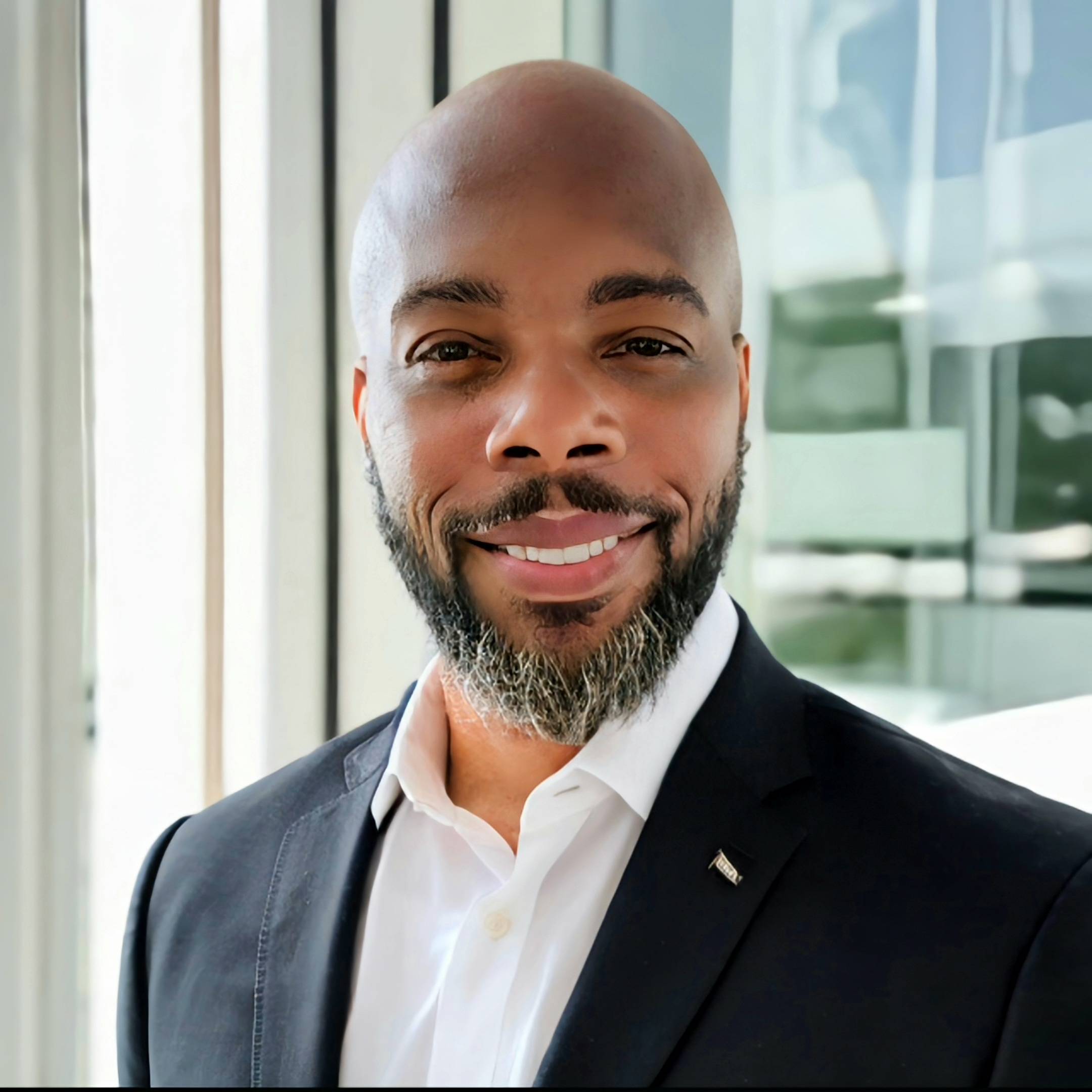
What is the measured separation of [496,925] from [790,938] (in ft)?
0.76

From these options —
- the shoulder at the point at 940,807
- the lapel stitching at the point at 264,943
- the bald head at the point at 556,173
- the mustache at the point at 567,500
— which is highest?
the bald head at the point at 556,173

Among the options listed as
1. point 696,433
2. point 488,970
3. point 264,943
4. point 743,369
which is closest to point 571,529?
point 696,433

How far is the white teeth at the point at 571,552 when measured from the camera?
90 cm

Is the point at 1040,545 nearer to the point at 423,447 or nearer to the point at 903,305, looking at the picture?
the point at 903,305

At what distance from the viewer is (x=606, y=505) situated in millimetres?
890

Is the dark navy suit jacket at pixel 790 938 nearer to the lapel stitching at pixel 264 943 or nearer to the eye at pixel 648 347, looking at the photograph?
the lapel stitching at pixel 264 943

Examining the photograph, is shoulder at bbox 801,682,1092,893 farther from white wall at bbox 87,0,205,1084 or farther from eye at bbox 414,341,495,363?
white wall at bbox 87,0,205,1084

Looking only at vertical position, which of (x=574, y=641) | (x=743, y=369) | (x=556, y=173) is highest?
(x=556, y=173)

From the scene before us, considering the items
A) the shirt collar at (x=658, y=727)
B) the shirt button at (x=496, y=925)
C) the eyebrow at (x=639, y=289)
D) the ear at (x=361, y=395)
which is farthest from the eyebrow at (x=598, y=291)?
the shirt button at (x=496, y=925)

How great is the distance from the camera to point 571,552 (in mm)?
900

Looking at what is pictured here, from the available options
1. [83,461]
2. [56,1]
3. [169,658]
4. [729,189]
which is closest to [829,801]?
[729,189]

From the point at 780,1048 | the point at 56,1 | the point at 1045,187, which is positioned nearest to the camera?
the point at 780,1048

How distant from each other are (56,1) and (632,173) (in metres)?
1.10

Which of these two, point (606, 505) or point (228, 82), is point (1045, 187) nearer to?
point (606, 505)
